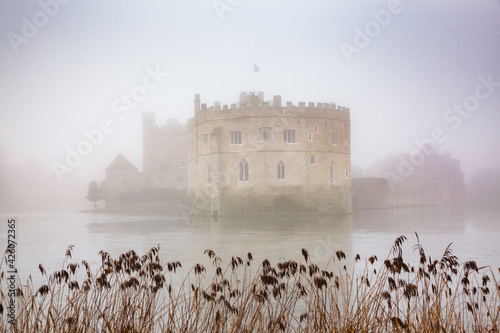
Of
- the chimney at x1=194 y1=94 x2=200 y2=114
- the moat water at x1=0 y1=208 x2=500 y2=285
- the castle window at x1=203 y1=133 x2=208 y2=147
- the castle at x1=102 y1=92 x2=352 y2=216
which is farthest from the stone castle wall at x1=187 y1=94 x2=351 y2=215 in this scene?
the moat water at x1=0 y1=208 x2=500 y2=285

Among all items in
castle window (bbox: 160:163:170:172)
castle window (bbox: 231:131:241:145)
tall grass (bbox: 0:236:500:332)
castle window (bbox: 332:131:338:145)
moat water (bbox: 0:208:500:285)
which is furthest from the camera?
castle window (bbox: 160:163:170:172)

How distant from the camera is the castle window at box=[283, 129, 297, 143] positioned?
121 ft

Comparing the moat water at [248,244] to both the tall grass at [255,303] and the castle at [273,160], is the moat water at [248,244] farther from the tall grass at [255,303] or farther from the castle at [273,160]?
the castle at [273,160]

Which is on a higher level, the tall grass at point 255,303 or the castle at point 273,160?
the castle at point 273,160

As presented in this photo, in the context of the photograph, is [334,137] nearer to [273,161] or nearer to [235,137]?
[273,161]

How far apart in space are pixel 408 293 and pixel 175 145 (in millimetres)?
61478

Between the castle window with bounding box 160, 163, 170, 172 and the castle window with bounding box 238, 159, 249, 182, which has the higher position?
the castle window with bounding box 160, 163, 170, 172

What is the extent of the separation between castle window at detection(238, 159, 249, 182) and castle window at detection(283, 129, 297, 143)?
321 centimetres

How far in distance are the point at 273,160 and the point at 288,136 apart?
2.03 metres

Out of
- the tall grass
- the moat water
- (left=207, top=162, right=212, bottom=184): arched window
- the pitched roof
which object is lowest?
the moat water

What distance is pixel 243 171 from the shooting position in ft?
122

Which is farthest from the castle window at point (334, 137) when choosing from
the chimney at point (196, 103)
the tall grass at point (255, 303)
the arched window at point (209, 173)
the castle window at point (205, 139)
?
the tall grass at point (255, 303)

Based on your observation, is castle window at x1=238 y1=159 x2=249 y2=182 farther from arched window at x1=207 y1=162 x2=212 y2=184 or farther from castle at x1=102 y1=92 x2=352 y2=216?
arched window at x1=207 y1=162 x2=212 y2=184

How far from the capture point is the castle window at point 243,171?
36.9 meters
